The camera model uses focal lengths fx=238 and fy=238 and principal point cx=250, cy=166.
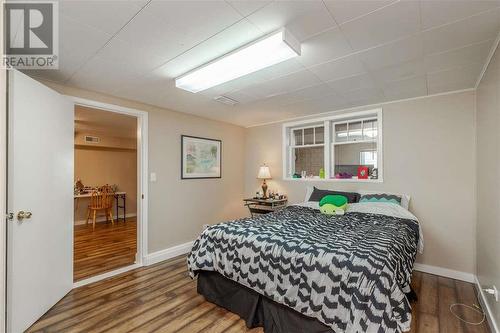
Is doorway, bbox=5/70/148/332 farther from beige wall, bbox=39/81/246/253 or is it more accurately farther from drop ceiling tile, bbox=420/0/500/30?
drop ceiling tile, bbox=420/0/500/30

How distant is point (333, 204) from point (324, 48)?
2.04 m

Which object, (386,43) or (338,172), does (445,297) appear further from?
(386,43)

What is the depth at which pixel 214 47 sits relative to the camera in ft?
6.54

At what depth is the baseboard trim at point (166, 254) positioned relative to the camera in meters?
3.47

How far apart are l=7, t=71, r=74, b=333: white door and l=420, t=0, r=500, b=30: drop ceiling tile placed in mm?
3107

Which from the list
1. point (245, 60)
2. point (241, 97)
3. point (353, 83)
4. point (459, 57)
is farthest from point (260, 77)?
point (459, 57)

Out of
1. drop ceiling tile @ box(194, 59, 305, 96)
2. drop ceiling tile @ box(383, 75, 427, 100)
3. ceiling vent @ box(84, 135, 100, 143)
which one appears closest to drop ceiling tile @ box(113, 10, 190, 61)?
drop ceiling tile @ box(194, 59, 305, 96)

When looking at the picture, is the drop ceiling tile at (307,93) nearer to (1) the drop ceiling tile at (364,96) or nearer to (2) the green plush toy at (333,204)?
(1) the drop ceiling tile at (364,96)

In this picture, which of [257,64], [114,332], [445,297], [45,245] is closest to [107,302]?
[114,332]

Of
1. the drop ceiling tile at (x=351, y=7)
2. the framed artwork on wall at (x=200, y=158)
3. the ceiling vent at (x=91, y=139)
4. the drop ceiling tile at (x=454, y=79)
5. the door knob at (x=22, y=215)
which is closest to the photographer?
the drop ceiling tile at (x=351, y=7)

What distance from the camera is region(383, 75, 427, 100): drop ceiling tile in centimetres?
270

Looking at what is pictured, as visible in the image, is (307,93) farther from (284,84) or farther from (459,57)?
(459,57)

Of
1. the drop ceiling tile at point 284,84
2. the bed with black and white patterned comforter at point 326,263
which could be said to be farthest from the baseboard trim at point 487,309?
the drop ceiling tile at point 284,84

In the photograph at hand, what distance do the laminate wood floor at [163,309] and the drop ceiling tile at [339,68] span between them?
242cm
